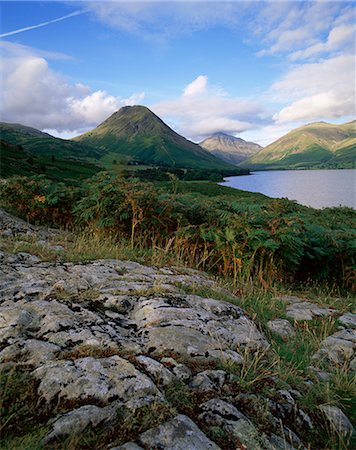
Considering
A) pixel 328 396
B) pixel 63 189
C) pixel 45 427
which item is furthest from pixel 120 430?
pixel 63 189

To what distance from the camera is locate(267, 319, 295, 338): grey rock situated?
4.63 metres

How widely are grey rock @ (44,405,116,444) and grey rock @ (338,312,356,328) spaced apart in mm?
4256

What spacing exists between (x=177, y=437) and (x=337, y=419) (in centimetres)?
158

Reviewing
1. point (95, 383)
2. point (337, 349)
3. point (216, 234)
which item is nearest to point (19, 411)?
point (95, 383)

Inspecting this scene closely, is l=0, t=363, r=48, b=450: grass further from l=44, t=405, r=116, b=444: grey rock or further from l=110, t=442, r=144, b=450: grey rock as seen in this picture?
l=110, t=442, r=144, b=450: grey rock

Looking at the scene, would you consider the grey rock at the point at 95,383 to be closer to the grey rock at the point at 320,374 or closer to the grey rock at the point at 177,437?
the grey rock at the point at 177,437

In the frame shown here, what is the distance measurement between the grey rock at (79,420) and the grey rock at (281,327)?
2.91 meters

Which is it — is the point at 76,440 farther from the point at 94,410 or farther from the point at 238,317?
the point at 238,317

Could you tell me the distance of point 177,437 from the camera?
2.32 meters

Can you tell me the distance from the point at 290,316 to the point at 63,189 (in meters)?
9.12

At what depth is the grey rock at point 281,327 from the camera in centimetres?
463

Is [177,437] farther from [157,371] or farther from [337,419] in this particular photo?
[337,419]

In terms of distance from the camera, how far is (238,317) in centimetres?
450

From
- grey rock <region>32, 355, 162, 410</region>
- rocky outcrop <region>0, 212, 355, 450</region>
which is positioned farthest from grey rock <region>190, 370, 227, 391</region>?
grey rock <region>32, 355, 162, 410</region>
